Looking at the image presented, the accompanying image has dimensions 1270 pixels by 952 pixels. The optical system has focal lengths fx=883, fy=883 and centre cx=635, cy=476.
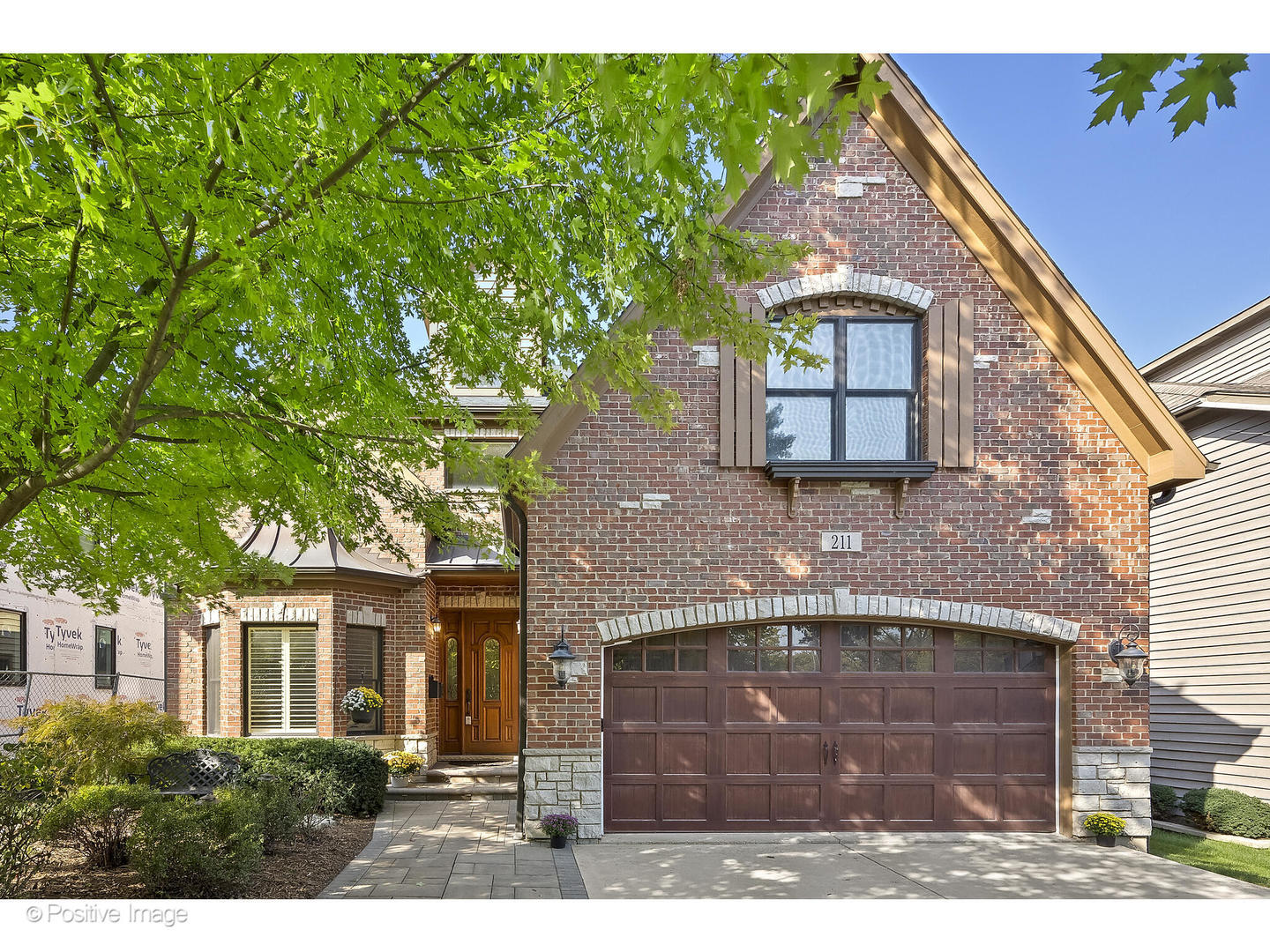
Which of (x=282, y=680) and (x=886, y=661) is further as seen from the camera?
(x=282, y=680)

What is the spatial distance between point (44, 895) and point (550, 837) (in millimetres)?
4376

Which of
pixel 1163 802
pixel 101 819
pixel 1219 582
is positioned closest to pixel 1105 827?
pixel 1163 802

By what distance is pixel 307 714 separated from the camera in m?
13.1

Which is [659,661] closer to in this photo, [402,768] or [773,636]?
[773,636]

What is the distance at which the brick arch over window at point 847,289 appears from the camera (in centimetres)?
975

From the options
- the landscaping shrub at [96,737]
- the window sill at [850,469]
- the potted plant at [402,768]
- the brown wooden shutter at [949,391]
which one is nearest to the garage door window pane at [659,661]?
the window sill at [850,469]

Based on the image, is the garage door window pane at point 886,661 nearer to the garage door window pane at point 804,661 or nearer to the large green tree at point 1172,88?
the garage door window pane at point 804,661

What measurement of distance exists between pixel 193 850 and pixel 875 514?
708cm

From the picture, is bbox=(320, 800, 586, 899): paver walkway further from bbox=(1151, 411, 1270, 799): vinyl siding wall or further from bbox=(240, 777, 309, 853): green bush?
bbox=(1151, 411, 1270, 799): vinyl siding wall

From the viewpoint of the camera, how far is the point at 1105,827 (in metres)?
9.30

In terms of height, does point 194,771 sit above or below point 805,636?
below

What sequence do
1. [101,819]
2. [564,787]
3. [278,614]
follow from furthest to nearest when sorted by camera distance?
[278,614] < [564,787] < [101,819]

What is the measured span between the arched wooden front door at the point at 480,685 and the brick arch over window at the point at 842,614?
6.48m
